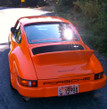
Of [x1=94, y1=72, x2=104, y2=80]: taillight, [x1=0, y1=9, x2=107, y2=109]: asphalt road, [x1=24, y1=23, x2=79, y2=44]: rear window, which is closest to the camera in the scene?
[x1=94, y1=72, x2=104, y2=80]: taillight

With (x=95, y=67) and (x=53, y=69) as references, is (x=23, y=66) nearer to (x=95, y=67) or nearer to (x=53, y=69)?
(x=53, y=69)

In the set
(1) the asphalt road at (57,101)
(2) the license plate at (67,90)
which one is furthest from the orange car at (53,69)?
(1) the asphalt road at (57,101)

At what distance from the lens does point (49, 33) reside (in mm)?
4484

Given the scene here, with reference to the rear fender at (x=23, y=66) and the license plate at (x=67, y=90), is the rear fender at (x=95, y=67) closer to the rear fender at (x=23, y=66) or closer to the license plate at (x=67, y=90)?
the license plate at (x=67, y=90)

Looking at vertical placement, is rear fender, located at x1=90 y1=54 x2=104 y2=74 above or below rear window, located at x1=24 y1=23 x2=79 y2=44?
below

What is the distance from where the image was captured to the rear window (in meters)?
4.32

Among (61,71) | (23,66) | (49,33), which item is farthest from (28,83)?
(49,33)

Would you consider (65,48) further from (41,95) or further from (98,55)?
(98,55)

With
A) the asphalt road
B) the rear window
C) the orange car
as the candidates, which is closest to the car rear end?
the orange car

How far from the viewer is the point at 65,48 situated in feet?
13.0

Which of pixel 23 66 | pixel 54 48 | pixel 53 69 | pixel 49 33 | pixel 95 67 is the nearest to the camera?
pixel 53 69

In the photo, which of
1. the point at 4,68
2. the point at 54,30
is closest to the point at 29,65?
the point at 54,30

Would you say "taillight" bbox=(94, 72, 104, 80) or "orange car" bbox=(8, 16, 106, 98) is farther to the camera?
"taillight" bbox=(94, 72, 104, 80)

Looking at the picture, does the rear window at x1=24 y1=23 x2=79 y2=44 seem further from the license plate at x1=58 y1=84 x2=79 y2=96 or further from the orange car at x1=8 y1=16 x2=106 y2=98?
the license plate at x1=58 y1=84 x2=79 y2=96
